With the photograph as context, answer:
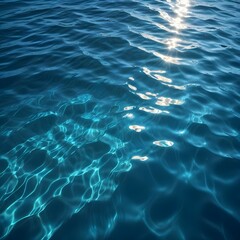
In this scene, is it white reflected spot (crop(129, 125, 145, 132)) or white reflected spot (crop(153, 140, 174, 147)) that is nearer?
white reflected spot (crop(153, 140, 174, 147))

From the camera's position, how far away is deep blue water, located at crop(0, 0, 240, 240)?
129 inches

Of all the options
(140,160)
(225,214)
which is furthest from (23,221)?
(225,214)

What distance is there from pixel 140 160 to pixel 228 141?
1705 mm

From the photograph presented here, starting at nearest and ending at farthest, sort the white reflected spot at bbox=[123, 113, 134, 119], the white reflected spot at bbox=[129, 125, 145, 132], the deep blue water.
→ the deep blue water < the white reflected spot at bbox=[129, 125, 145, 132] < the white reflected spot at bbox=[123, 113, 134, 119]

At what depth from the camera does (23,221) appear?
3.29 metres

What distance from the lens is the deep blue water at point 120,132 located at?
3.28 m

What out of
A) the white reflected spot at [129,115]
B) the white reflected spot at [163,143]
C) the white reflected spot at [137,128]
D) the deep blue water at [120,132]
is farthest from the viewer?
the white reflected spot at [129,115]

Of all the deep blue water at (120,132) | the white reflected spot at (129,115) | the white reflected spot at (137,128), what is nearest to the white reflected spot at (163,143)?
the deep blue water at (120,132)

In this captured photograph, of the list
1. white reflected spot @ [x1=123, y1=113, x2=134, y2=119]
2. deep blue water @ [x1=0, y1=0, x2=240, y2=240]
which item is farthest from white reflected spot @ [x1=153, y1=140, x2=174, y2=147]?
white reflected spot @ [x1=123, y1=113, x2=134, y2=119]

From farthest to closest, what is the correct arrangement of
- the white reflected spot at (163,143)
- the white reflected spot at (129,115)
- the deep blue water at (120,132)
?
the white reflected spot at (129,115)
the white reflected spot at (163,143)
the deep blue water at (120,132)

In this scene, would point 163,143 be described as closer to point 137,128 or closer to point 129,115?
point 137,128

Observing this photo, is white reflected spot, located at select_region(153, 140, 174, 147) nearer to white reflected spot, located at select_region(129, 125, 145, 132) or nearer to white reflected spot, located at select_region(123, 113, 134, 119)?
white reflected spot, located at select_region(129, 125, 145, 132)

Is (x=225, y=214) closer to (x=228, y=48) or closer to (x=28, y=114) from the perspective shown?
(x=28, y=114)

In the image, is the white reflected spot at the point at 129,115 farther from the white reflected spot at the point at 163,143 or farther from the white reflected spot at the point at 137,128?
the white reflected spot at the point at 163,143
